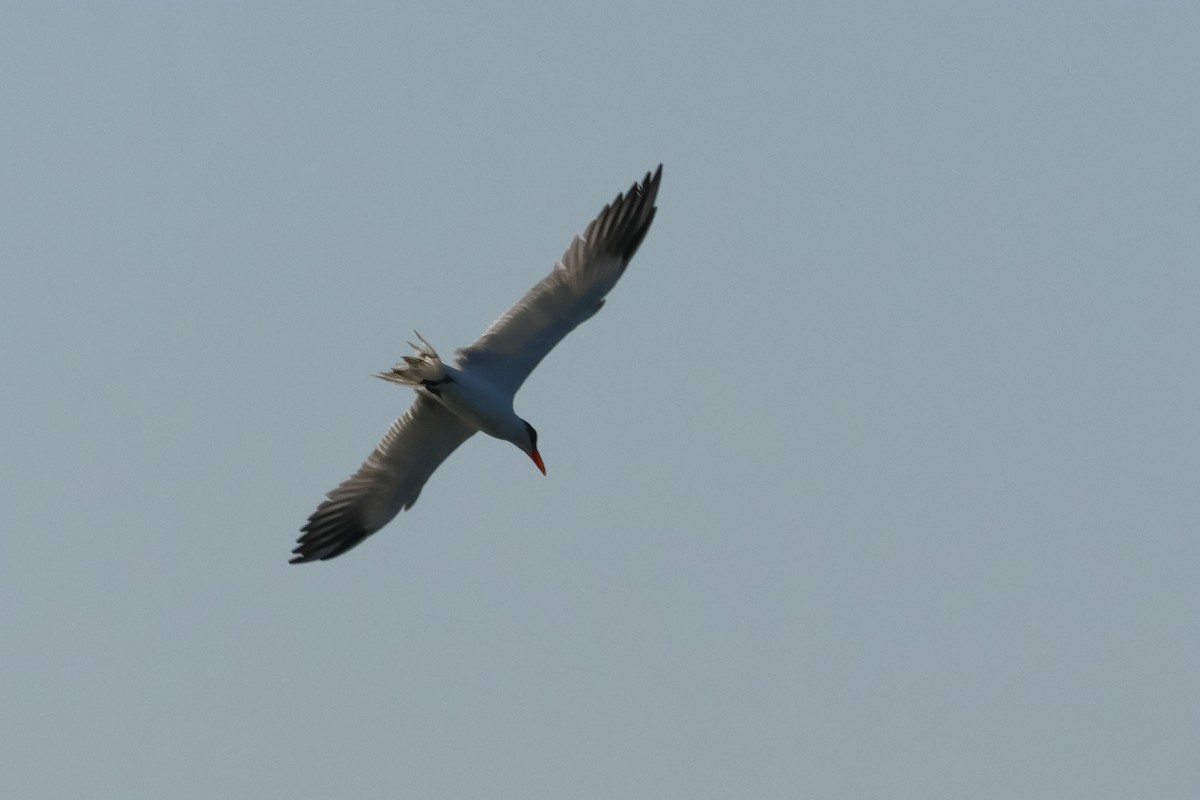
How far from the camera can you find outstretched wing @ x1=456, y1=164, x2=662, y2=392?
18.2 m

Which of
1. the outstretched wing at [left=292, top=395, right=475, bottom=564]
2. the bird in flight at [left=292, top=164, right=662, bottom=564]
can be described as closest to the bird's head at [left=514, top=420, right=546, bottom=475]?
the bird in flight at [left=292, top=164, right=662, bottom=564]

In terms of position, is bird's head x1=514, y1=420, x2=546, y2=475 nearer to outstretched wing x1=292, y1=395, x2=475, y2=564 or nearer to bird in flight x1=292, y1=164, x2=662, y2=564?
bird in flight x1=292, y1=164, x2=662, y2=564

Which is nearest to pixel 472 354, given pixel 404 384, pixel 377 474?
pixel 404 384

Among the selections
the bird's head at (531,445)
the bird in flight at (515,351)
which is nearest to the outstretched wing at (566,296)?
the bird in flight at (515,351)

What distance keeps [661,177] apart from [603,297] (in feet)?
4.12

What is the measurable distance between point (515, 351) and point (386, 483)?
6.91 ft

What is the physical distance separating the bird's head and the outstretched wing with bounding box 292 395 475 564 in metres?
0.53

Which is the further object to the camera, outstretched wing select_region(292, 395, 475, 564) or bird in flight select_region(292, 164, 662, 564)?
outstretched wing select_region(292, 395, 475, 564)

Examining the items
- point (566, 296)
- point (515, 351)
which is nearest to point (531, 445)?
point (515, 351)

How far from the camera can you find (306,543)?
19734mm

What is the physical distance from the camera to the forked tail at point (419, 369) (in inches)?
696

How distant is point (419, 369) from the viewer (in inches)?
701

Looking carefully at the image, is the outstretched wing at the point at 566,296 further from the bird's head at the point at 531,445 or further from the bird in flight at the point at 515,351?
the bird's head at the point at 531,445

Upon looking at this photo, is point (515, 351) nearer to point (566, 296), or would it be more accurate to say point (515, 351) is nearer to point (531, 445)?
point (566, 296)
